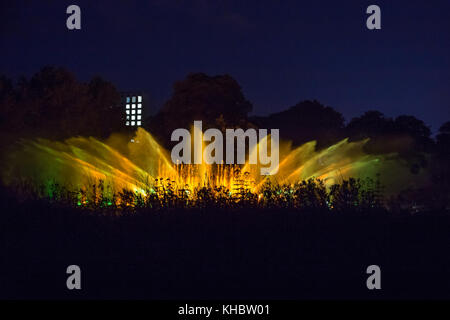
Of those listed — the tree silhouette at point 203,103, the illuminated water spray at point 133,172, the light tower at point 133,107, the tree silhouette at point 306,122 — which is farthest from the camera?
the tree silhouette at point 306,122

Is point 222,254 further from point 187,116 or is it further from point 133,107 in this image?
point 133,107

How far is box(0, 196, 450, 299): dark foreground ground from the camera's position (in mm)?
6844

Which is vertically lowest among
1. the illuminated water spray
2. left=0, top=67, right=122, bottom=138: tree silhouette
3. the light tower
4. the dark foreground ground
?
the dark foreground ground

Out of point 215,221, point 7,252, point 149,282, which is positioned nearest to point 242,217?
point 215,221

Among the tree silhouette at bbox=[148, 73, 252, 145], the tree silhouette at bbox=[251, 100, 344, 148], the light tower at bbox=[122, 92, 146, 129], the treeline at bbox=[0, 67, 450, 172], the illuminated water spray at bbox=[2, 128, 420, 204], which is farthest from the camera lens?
the tree silhouette at bbox=[251, 100, 344, 148]

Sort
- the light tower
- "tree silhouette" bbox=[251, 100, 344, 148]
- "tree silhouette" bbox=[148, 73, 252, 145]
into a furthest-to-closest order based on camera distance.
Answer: "tree silhouette" bbox=[251, 100, 344, 148], the light tower, "tree silhouette" bbox=[148, 73, 252, 145]

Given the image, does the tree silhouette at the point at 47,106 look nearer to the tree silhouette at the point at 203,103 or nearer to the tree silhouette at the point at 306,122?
the tree silhouette at the point at 203,103

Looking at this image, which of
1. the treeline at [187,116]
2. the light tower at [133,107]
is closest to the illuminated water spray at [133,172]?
the treeline at [187,116]

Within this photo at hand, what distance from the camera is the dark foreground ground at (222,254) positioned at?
Result: 6.84m

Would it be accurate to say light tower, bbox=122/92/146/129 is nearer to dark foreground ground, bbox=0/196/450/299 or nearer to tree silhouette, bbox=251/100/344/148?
tree silhouette, bbox=251/100/344/148

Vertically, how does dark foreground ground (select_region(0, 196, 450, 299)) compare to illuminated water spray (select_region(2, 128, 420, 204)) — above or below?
below

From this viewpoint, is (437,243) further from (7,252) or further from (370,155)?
(370,155)

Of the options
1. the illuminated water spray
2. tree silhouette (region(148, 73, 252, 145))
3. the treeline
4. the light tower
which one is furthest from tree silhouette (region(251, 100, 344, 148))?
the illuminated water spray
